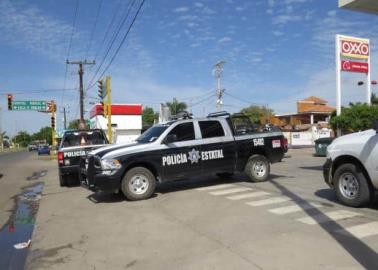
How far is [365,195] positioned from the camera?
8.38 m

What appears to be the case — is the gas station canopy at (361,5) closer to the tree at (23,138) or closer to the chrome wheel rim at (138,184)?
the chrome wheel rim at (138,184)

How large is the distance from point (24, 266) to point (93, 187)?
4.78m

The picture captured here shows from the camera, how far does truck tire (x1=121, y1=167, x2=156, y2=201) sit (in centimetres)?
1087

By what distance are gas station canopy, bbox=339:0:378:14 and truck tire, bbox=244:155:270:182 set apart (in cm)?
457

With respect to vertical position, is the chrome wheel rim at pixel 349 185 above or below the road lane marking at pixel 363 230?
above

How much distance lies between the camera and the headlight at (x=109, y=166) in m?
10.7

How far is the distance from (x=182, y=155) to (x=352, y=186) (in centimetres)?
440

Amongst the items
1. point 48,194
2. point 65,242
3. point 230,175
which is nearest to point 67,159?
point 48,194

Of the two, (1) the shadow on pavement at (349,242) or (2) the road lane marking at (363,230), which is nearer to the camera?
(1) the shadow on pavement at (349,242)

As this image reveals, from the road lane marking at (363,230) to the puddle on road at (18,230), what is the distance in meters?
4.70

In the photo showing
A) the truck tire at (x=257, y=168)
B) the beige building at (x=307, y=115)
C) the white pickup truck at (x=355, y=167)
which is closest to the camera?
the white pickup truck at (x=355, y=167)

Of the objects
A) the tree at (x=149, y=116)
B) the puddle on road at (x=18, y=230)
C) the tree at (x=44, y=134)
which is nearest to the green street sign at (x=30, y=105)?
the puddle on road at (x=18, y=230)

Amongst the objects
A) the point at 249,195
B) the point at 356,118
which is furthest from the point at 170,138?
the point at 356,118

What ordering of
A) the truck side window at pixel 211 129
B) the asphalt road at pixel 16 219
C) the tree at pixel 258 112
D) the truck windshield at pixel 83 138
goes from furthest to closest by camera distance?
the tree at pixel 258 112, the truck windshield at pixel 83 138, the truck side window at pixel 211 129, the asphalt road at pixel 16 219
